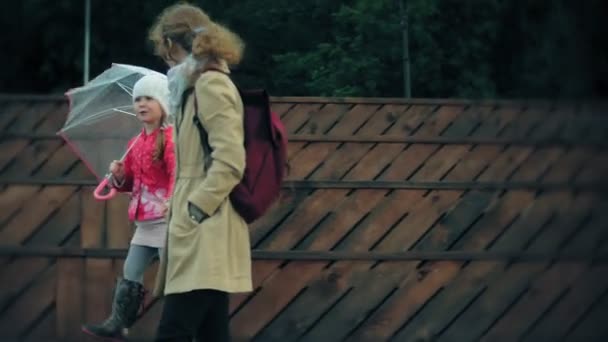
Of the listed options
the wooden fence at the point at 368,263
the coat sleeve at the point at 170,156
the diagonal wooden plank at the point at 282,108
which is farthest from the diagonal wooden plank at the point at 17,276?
the diagonal wooden plank at the point at 282,108

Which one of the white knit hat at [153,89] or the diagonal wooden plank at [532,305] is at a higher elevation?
the white knit hat at [153,89]

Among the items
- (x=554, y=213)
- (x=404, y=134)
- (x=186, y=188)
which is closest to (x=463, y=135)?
(x=404, y=134)

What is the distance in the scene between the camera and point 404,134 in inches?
336

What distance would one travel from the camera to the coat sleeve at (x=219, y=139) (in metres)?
4.39

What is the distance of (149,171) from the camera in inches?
211

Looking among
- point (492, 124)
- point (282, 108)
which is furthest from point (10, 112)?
point (492, 124)

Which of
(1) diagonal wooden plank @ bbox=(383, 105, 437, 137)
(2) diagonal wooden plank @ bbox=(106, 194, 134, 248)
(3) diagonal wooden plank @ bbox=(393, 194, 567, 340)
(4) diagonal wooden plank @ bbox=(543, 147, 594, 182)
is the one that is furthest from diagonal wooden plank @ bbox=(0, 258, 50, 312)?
(1) diagonal wooden plank @ bbox=(383, 105, 437, 137)

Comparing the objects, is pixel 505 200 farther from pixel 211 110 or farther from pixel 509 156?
pixel 211 110

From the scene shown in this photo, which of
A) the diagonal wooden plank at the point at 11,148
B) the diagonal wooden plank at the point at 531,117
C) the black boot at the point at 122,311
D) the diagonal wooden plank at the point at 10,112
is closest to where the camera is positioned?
the diagonal wooden plank at the point at 531,117

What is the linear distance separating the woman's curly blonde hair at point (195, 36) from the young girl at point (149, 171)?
1.81 ft

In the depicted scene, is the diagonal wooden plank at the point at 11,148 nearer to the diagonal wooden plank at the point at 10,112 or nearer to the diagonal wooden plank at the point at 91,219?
the diagonal wooden plank at the point at 10,112

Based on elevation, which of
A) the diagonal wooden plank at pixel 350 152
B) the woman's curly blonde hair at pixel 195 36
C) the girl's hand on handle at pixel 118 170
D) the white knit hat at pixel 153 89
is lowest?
the diagonal wooden plank at pixel 350 152

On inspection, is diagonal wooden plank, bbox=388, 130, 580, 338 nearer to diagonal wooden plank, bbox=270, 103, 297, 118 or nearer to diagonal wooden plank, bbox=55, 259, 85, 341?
diagonal wooden plank, bbox=55, 259, 85, 341

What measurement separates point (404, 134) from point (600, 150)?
432 centimetres
